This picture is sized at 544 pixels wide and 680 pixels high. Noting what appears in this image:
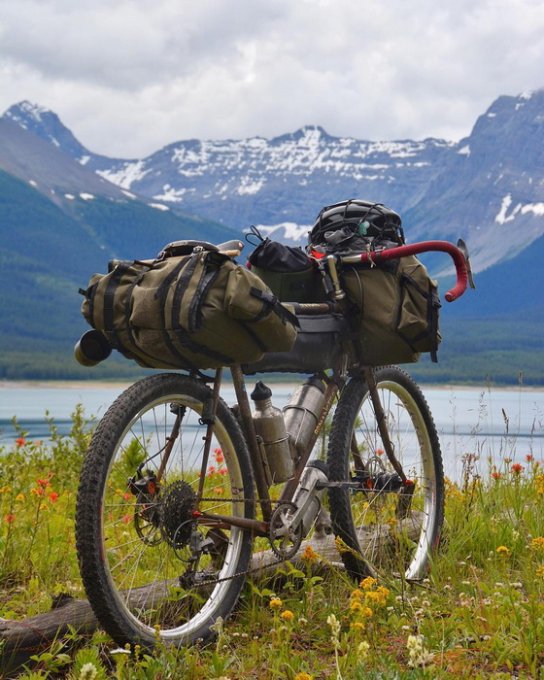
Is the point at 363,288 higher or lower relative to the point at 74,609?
higher

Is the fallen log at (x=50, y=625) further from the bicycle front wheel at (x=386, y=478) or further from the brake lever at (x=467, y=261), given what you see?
the brake lever at (x=467, y=261)

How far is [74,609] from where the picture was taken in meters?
3.93

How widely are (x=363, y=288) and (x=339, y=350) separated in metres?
0.38

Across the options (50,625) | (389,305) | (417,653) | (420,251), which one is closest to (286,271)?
(389,305)

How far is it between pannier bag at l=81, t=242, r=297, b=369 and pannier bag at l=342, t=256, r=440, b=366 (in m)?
0.96

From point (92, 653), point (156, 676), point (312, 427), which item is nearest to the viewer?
point (92, 653)

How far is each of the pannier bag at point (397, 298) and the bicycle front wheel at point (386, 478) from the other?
0.46m

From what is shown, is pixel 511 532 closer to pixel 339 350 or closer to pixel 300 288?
pixel 339 350

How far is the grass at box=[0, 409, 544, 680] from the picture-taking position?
3496mm

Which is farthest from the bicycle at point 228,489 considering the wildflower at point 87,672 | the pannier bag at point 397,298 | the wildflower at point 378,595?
the wildflower at point 87,672

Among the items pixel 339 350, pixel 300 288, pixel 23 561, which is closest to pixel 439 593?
pixel 339 350

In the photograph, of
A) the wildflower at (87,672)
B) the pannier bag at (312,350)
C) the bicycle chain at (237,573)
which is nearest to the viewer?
the wildflower at (87,672)

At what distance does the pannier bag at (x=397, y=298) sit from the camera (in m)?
4.88

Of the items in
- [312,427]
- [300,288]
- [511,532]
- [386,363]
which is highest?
[300,288]
